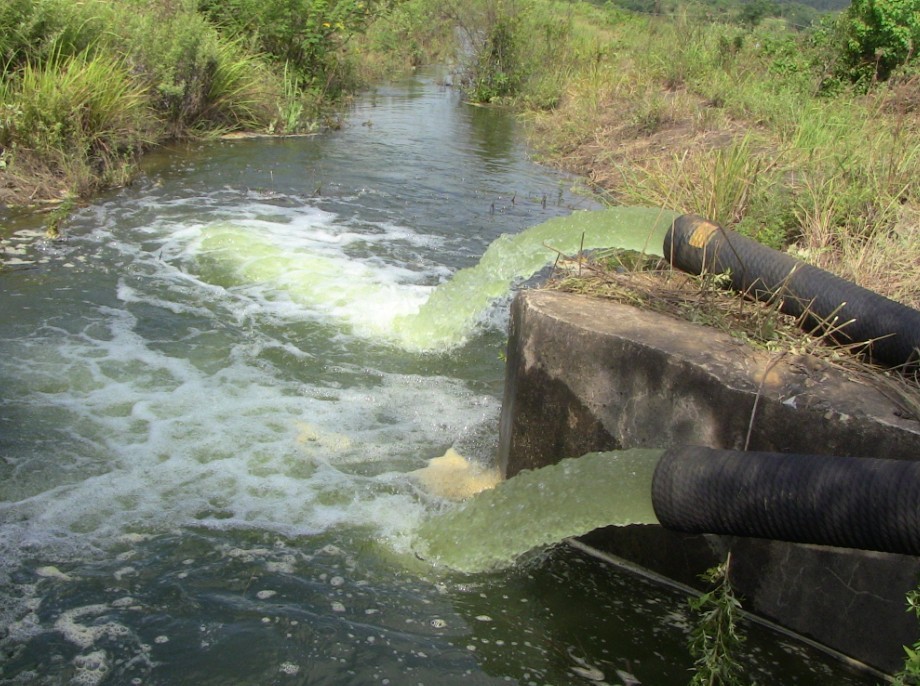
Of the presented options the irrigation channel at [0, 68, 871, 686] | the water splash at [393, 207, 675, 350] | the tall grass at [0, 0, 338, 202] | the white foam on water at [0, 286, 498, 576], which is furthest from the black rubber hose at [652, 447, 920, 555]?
the tall grass at [0, 0, 338, 202]

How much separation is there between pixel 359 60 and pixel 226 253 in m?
11.0

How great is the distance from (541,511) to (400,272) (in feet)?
13.8

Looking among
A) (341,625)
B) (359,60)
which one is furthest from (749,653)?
(359,60)

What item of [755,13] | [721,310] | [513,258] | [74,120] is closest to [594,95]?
[755,13]

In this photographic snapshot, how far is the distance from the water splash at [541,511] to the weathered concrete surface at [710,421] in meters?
0.10

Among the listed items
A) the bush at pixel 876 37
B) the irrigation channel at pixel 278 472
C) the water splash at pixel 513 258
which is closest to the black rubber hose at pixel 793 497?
the irrigation channel at pixel 278 472

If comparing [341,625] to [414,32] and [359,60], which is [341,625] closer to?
[359,60]

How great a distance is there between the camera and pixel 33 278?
267 inches

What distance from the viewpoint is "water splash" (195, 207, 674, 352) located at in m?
5.13

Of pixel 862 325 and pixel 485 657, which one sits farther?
pixel 862 325

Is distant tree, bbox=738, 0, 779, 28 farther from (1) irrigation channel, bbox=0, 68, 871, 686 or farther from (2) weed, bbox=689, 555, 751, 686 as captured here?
(2) weed, bbox=689, 555, 751, 686

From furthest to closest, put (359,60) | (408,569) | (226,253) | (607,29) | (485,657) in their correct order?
(607,29) → (359,60) → (226,253) → (408,569) → (485,657)

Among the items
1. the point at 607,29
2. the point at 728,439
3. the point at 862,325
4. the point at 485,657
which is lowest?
the point at 485,657

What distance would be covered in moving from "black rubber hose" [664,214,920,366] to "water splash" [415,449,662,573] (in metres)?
1.15
